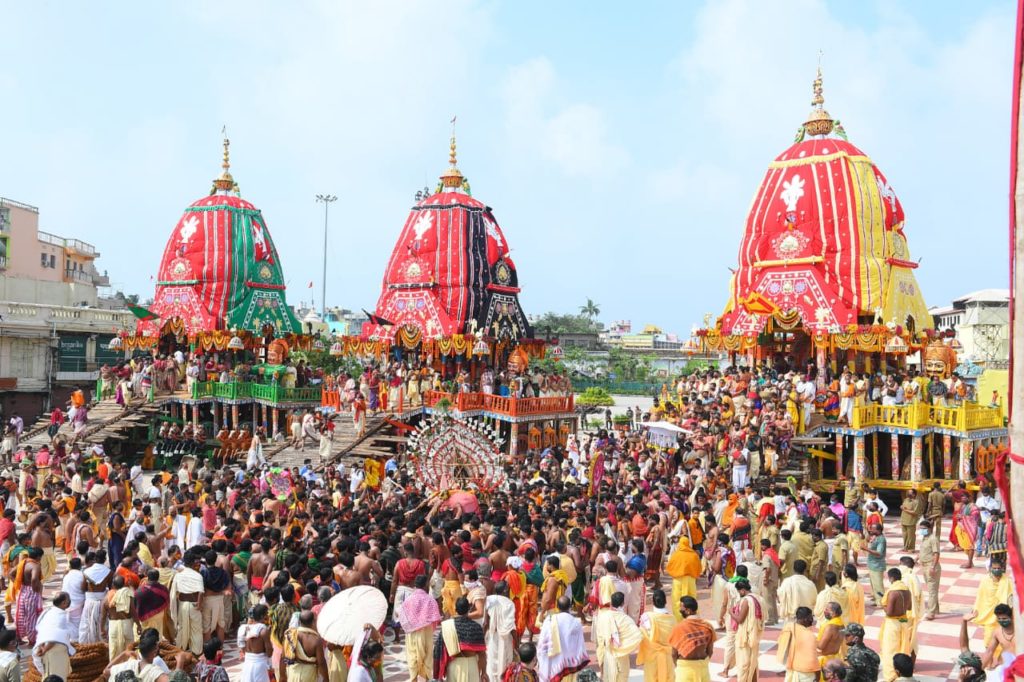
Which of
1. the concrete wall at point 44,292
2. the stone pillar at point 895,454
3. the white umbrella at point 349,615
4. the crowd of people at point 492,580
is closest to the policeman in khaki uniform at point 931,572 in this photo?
the crowd of people at point 492,580

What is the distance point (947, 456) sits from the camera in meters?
19.9

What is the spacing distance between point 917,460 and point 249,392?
18.5 metres

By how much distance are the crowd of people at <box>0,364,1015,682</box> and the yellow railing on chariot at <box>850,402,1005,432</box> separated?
15.2ft

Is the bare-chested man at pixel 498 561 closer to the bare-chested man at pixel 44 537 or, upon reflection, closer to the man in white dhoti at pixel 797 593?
A: the man in white dhoti at pixel 797 593

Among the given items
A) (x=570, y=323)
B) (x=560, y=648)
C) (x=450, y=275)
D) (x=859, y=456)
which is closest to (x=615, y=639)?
(x=560, y=648)

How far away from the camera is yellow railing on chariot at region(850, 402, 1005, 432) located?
1950cm

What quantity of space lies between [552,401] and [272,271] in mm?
13515

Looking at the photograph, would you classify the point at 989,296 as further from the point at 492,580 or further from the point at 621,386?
the point at 492,580

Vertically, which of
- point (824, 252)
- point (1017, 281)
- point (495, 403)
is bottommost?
point (495, 403)

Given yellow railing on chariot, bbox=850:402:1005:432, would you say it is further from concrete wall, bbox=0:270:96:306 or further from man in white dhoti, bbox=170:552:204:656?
concrete wall, bbox=0:270:96:306

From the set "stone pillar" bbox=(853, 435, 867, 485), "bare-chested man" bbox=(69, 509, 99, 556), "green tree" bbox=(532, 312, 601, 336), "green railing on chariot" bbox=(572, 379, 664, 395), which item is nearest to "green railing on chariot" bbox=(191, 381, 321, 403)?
"bare-chested man" bbox=(69, 509, 99, 556)

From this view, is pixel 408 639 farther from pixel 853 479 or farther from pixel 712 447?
pixel 853 479

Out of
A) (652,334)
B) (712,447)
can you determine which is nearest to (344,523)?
(712,447)

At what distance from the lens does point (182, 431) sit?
2597cm
